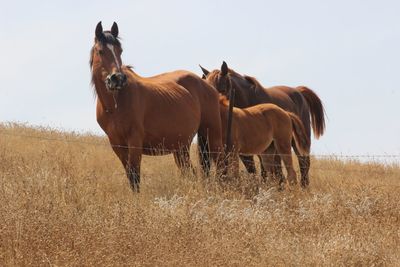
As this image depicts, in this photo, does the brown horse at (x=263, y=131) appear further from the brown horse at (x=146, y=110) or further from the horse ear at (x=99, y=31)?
the horse ear at (x=99, y=31)

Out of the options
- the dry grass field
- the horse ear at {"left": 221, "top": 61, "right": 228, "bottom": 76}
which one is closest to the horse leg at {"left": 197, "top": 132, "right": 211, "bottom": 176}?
the dry grass field

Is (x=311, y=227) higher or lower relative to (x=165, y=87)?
lower

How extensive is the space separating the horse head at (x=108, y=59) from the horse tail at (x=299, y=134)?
4.46 meters

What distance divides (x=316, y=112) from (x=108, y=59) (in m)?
7.44

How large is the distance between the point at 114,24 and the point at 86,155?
4.03 meters

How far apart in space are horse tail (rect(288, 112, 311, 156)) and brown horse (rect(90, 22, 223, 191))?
220cm

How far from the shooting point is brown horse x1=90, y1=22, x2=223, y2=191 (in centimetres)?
948

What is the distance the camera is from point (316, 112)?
1600cm

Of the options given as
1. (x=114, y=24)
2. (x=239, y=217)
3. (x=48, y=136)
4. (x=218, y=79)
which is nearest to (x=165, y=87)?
(x=114, y=24)

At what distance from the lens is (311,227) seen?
776 cm

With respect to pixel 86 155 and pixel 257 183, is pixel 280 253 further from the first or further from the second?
pixel 86 155

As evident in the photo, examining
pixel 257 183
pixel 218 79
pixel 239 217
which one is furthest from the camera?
pixel 218 79

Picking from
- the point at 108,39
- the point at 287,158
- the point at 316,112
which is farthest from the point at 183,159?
the point at 316,112

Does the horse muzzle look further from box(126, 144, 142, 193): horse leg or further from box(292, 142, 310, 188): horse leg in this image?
box(292, 142, 310, 188): horse leg
